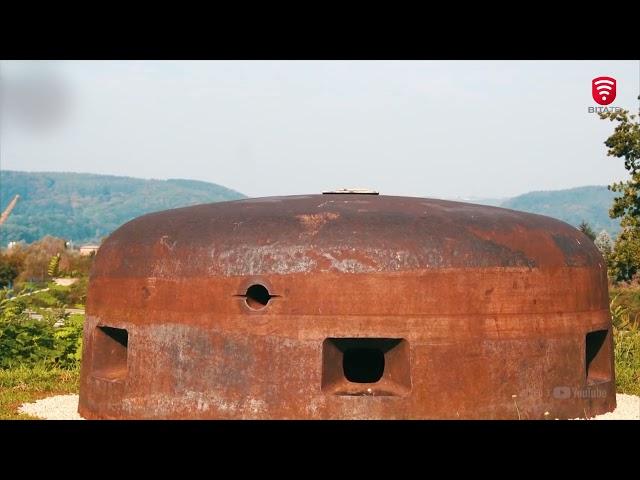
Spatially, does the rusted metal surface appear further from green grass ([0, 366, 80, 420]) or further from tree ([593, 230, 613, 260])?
tree ([593, 230, 613, 260])

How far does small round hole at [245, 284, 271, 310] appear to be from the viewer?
7.72 m

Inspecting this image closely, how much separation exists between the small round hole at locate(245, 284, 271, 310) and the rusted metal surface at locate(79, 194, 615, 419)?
0.01 meters

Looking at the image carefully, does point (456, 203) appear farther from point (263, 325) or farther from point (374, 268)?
point (263, 325)

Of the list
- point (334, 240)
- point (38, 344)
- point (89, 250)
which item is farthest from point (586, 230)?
point (334, 240)

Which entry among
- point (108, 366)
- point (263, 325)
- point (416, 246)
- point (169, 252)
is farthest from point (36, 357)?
point (416, 246)

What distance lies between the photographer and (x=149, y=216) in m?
9.12

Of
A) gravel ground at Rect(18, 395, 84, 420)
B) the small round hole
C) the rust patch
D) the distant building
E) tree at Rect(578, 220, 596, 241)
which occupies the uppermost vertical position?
tree at Rect(578, 220, 596, 241)

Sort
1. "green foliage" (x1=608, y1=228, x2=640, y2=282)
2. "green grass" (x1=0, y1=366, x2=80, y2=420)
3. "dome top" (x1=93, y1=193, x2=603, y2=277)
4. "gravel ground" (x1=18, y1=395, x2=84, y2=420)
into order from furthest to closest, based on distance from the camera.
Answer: "green foliage" (x1=608, y1=228, x2=640, y2=282), "green grass" (x1=0, y1=366, x2=80, y2=420), "gravel ground" (x1=18, y1=395, x2=84, y2=420), "dome top" (x1=93, y1=193, x2=603, y2=277)

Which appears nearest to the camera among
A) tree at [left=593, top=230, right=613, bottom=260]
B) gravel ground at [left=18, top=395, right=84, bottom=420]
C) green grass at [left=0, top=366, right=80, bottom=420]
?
gravel ground at [left=18, top=395, right=84, bottom=420]

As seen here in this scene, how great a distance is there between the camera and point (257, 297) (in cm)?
777

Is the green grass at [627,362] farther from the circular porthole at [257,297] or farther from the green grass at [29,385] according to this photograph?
the green grass at [29,385]

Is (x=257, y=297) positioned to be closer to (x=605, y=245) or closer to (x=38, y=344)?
(x=38, y=344)

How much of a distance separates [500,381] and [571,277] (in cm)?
140

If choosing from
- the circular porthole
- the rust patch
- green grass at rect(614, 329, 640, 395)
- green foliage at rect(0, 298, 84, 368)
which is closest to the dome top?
the rust patch
